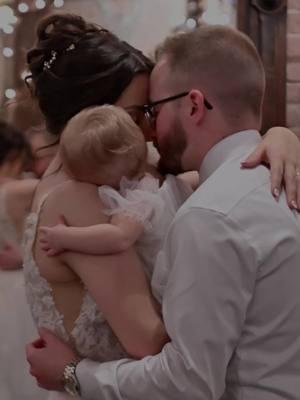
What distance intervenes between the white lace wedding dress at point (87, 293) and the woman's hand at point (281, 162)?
195 mm

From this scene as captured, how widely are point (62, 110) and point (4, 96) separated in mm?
1836

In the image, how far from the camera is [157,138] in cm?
171

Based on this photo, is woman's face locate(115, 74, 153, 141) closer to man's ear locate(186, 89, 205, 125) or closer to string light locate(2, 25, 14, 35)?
man's ear locate(186, 89, 205, 125)

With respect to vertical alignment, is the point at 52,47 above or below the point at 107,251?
above

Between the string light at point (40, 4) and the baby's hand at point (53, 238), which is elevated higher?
the baby's hand at point (53, 238)

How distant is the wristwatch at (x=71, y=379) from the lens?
1554 mm

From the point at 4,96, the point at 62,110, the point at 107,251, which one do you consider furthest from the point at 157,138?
the point at 4,96

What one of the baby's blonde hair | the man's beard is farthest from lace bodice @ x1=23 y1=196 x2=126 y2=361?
the man's beard

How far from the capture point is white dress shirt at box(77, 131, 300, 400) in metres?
1.41

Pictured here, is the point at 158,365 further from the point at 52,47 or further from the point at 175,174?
the point at 52,47

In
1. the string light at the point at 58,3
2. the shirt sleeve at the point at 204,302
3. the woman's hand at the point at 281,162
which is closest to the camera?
the shirt sleeve at the point at 204,302

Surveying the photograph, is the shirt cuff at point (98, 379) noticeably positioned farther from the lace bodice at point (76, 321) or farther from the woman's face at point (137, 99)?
the woman's face at point (137, 99)

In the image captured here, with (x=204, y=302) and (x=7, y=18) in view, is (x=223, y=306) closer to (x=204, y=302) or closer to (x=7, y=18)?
(x=204, y=302)

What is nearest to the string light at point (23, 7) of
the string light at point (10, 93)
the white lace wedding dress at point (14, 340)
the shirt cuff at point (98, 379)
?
the string light at point (10, 93)
